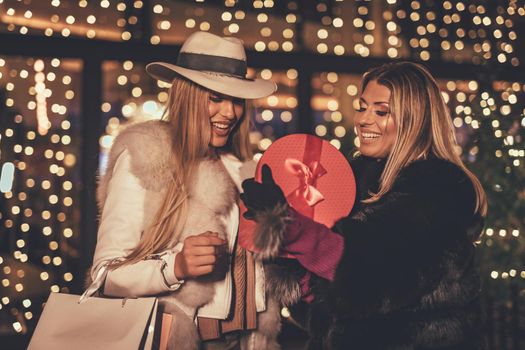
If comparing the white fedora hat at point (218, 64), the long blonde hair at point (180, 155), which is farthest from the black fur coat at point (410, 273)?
the white fedora hat at point (218, 64)

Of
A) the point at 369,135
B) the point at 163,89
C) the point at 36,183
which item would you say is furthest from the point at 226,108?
the point at 163,89

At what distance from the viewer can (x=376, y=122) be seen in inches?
88.1

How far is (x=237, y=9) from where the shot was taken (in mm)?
4945

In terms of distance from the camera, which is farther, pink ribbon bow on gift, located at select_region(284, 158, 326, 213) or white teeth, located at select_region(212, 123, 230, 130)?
white teeth, located at select_region(212, 123, 230, 130)

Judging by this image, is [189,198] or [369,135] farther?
[369,135]

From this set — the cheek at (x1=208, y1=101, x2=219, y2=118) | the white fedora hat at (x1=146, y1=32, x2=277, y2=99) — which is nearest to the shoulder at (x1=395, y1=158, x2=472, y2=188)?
the white fedora hat at (x1=146, y1=32, x2=277, y2=99)

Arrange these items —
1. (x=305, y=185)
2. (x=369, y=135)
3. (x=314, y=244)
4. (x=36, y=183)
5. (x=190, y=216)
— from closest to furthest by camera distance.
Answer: (x=314, y=244)
(x=305, y=185)
(x=190, y=216)
(x=369, y=135)
(x=36, y=183)

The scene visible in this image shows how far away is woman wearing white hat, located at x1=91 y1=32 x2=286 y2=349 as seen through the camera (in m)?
2.03

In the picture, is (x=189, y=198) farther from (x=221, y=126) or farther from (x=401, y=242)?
(x=401, y=242)

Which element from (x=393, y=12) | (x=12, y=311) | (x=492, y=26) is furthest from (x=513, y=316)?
(x=12, y=311)

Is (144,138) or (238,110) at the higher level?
(238,110)

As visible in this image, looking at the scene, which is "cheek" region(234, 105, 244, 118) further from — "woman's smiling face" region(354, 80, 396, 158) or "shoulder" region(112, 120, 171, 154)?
"woman's smiling face" region(354, 80, 396, 158)

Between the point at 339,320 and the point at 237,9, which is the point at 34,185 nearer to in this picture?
the point at 237,9

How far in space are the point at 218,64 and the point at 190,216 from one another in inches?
24.0
